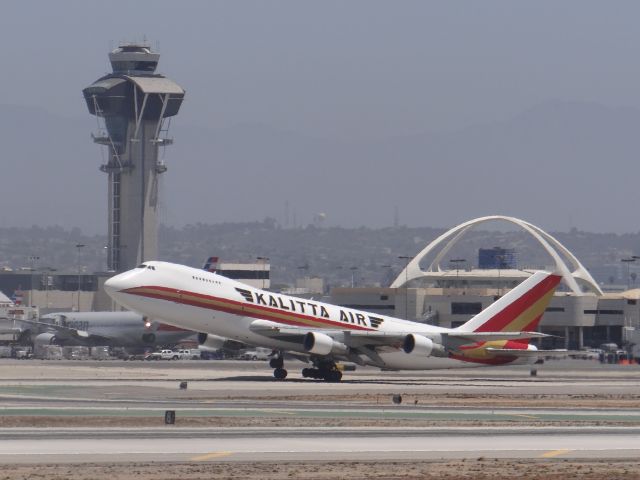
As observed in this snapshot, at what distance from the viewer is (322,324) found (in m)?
92.2

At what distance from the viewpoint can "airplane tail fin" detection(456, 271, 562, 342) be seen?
92.6 meters

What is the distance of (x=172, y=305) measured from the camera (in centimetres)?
8638

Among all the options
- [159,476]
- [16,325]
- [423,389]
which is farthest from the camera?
[16,325]

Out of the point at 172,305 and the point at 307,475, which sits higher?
the point at 172,305

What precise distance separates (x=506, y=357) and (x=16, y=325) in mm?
103357

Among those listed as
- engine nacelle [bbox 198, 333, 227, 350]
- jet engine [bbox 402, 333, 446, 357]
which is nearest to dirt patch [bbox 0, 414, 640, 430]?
jet engine [bbox 402, 333, 446, 357]

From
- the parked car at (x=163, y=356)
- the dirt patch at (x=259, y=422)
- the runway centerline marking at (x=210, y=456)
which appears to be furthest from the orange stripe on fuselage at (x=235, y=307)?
the parked car at (x=163, y=356)

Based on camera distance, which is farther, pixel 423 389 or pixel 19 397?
pixel 423 389

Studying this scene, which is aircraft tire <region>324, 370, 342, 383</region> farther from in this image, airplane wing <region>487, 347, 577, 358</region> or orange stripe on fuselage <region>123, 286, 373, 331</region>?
airplane wing <region>487, 347, 577, 358</region>

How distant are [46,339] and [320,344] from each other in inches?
3433

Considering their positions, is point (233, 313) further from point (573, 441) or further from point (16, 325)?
point (16, 325)

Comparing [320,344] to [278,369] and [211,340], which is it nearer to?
[278,369]

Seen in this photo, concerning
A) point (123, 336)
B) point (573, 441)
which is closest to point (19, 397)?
point (573, 441)

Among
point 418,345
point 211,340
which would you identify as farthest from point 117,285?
point 418,345
